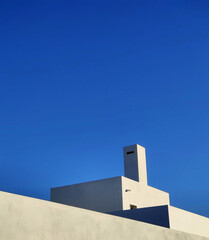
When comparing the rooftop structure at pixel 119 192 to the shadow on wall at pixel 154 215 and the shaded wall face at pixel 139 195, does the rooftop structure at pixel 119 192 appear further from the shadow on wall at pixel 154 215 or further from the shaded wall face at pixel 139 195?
the shadow on wall at pixel 154 215

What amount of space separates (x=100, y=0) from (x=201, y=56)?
9515 mm

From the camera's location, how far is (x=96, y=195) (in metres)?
16.6

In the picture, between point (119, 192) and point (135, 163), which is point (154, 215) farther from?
point (135, 163)

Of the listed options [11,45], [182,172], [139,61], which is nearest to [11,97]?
[11,45]

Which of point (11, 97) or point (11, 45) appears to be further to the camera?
point (11, 97)

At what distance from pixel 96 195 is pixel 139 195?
2.43 meters

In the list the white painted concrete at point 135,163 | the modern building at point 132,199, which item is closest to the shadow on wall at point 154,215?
the modern building at point 132,199

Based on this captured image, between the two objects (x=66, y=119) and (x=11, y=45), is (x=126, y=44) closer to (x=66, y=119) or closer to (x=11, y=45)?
(x=11, y=45)

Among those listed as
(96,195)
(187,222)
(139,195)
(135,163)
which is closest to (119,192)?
(96,195)

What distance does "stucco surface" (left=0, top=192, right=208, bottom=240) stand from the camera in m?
3.89

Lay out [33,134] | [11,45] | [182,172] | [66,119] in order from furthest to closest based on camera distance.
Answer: [182,172] < [33,134] < [66,119] < [11,45]

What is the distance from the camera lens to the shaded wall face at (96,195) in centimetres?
1609

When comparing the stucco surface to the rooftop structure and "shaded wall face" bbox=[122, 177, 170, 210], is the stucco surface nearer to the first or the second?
the rooftop structure

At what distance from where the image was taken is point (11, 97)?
4081 cm
